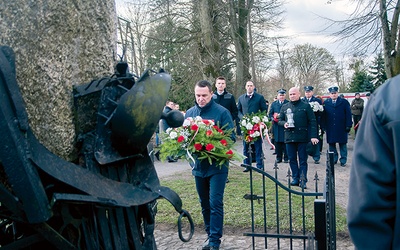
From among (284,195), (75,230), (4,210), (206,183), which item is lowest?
(284,195)

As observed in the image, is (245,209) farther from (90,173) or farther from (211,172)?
(90,173)

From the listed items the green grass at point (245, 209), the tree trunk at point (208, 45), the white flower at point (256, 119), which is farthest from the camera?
the tree trunk at point (208, 45)

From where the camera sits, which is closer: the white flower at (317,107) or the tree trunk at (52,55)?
the tree trunk at (52,55)

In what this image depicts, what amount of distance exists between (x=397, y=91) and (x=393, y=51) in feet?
49.1

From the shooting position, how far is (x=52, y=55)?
213 cm

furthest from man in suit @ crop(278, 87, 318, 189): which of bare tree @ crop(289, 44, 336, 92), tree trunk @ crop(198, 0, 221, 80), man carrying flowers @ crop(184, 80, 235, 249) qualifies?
bare tree @ crop(289, 44, 336, 92)

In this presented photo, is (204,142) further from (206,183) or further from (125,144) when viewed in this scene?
(125,144)

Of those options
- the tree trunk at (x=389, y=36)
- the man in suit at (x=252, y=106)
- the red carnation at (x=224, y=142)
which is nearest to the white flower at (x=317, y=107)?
the man in suit at (x=252, y=106)

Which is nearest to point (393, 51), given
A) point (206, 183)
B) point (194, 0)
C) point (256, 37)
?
point (194, 0)

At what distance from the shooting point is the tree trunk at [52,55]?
205cm

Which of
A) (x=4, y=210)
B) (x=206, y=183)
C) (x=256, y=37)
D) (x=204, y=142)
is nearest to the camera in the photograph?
(x=4, y=210)

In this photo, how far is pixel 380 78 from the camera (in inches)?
1340

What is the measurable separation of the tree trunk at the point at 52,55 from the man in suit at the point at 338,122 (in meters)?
10.2

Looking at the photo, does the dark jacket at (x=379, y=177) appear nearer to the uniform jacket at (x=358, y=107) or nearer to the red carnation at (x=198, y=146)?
the red carnation at (x=198, y=146)
